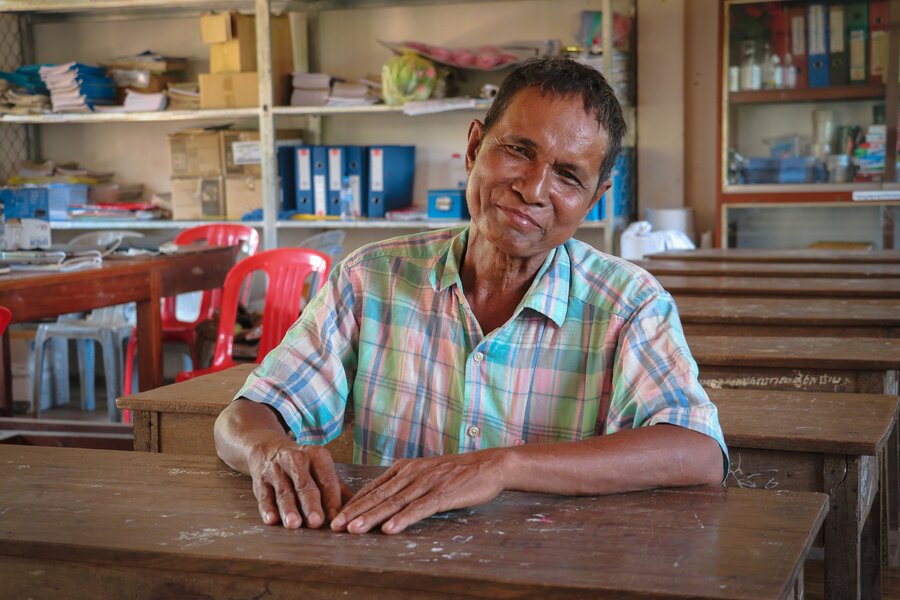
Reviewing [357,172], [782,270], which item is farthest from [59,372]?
[782,270]

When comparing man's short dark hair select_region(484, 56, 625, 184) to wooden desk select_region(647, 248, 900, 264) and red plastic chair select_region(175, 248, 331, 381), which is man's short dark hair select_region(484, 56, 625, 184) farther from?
wooden desk select_region(647, 248, 900, 264)

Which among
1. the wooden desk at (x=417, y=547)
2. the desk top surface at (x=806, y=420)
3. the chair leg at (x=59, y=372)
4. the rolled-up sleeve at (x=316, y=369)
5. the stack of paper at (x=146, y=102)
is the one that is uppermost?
the stack of paper at (x=146, y=102)

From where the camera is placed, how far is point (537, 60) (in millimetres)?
1460

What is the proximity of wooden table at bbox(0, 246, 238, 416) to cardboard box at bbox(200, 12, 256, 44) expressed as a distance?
5.37 feet

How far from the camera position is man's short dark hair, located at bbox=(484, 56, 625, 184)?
1.42 m

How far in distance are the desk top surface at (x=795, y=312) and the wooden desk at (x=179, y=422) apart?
131 centimetres

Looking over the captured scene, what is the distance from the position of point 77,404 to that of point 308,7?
90.1 inches

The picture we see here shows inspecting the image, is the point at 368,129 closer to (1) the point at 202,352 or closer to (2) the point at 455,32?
(2) the point at 455,32

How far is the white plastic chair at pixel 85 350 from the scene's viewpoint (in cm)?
448

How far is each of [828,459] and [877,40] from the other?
3.89 m

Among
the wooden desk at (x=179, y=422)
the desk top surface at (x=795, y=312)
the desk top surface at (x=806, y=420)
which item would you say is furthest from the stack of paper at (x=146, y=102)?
the desk top surface at (x=806, y=420)

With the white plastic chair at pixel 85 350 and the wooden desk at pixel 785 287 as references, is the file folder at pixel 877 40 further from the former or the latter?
the white plastic chair at pixel 85 350

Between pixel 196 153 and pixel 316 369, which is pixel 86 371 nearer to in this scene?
pixel 196 153

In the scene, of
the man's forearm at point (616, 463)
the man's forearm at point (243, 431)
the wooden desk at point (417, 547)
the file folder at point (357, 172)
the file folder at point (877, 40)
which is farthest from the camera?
the file folder at point (357, 172)
